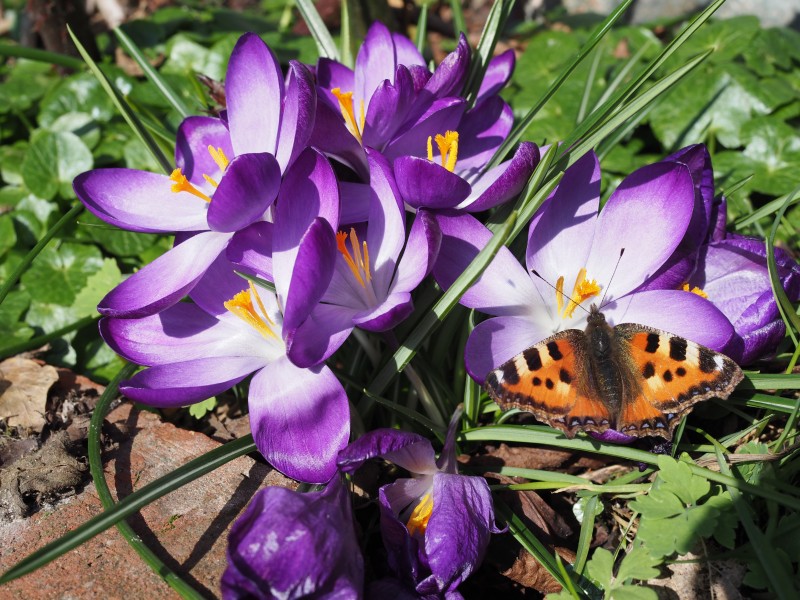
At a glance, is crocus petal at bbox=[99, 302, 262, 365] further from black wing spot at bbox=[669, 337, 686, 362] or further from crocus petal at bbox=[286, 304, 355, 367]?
black wing spot at bbox=[669, 337, 686, 362]

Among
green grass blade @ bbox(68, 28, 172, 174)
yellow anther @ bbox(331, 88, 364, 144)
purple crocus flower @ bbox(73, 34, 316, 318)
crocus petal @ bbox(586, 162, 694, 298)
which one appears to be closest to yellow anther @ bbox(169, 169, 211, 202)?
purple crocus flower @ bbox(73, 34, 316, 318)

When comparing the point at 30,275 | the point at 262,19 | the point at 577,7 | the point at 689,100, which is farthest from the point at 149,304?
the point at 577,7

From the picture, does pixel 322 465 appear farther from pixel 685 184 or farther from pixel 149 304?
pixel 685 184

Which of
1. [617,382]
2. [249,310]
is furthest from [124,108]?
[617,382]

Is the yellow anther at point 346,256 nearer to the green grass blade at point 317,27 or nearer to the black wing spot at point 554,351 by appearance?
the black wing spot at point 554,351

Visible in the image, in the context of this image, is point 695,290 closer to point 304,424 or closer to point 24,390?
point 304,424
